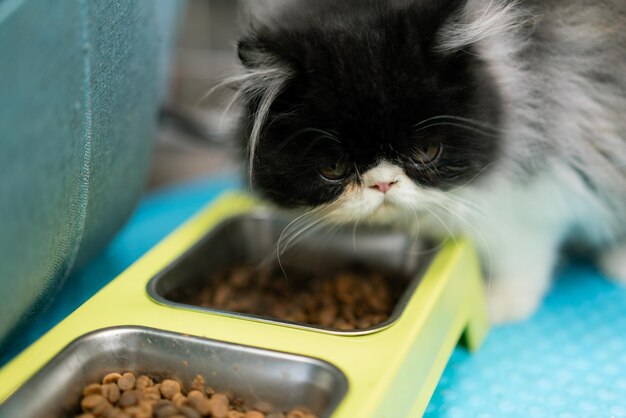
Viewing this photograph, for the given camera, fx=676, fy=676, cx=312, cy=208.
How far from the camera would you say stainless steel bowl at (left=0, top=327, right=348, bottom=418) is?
0.88 m

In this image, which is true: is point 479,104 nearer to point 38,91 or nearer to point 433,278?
point 433,278

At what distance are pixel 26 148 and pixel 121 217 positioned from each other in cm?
48

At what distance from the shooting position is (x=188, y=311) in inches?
40.4

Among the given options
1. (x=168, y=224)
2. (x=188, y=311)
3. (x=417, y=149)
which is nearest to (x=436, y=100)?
(x=417, y=149)

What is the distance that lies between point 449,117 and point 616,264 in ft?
2.11

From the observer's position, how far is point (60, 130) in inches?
32.6

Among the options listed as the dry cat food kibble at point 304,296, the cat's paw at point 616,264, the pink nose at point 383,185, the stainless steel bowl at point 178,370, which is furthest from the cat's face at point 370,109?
the cat's paw at point 616,264

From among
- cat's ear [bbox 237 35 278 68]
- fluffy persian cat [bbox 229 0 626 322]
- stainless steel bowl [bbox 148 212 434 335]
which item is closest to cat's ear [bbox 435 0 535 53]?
fluffy persian cat [bbox 229 0 626 322]

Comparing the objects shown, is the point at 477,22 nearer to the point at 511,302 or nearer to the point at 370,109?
the point at 370,109

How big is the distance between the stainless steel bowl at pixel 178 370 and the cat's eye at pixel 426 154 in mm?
352

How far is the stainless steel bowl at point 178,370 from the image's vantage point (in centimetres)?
88

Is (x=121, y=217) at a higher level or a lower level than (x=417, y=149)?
lower

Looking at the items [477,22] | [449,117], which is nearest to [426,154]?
[449,117]

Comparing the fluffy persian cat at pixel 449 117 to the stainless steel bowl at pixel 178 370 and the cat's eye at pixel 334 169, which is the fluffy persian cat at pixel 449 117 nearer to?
the cat's eye at pixel 334 169
